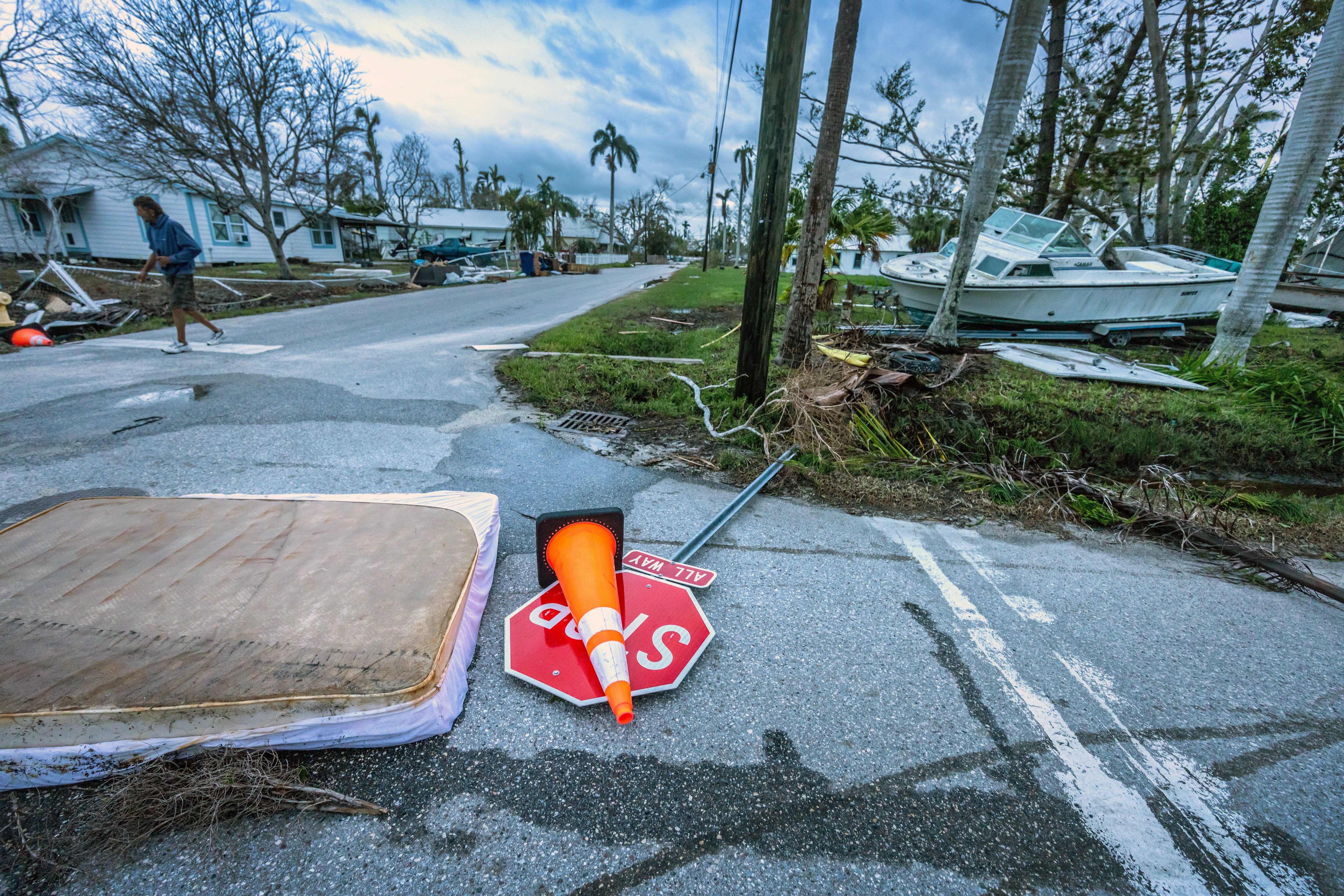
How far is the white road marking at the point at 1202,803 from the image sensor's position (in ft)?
4.31

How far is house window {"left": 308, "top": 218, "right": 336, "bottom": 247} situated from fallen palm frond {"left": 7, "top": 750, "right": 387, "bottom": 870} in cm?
2971

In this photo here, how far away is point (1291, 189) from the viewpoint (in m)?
6.26

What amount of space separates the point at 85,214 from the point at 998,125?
29172mm

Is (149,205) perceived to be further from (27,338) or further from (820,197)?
(820,197)

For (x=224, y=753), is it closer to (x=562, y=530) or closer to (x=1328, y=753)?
(x=562, y=530)

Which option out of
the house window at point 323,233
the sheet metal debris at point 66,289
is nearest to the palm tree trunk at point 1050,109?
the sheet metal debris at point 66,289

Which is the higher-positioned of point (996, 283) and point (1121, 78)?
point (1121, 78)

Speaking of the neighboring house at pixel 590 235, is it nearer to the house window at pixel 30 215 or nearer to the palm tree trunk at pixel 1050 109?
the house window at pixel 30 215

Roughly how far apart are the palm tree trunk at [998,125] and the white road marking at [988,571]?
5350mm

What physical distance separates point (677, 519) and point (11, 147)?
26910mm

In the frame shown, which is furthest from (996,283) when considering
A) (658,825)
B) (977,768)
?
(658,825)

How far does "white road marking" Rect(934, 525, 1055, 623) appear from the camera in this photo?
2.37 meters

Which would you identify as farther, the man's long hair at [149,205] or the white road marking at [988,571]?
the man's long hair at [149,205]

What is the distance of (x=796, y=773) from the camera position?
4.99 ft
